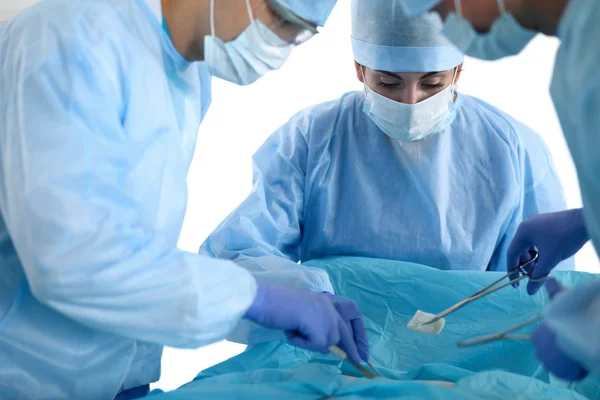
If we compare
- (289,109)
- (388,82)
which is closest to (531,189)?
(388,82)

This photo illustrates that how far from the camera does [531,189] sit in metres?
1.63

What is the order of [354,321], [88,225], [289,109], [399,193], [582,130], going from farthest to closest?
[289,109] → [399,193] → [354,321] → [88,225] → [582,130]

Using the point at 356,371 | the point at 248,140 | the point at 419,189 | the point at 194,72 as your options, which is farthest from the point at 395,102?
the point at 248,140

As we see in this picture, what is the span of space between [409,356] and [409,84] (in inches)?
23.7

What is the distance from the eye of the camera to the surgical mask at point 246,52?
1.06 metres

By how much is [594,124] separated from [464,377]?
522 mm

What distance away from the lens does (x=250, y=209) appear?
157 centimetres

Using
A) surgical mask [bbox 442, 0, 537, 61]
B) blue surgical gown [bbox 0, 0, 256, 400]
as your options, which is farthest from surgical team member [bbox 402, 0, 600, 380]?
blue surgical gown [bbox 0, 0, 256, 400]

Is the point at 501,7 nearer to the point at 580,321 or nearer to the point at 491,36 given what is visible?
the point at 491,36

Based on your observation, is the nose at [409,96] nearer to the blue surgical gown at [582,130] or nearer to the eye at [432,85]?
the eye at [432,85]

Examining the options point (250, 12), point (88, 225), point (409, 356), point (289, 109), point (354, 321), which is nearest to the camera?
point (88, 225)

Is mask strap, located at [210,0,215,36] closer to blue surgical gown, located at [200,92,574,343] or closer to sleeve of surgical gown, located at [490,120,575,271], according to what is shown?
blue surgical gown, located at [200,92,574,343]

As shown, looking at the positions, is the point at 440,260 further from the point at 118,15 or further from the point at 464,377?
the point at 118,15

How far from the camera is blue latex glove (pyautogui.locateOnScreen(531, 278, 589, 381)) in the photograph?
3.01ft
